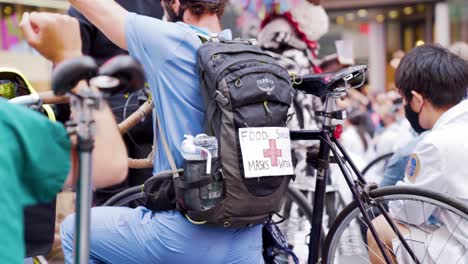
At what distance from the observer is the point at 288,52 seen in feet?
16.0

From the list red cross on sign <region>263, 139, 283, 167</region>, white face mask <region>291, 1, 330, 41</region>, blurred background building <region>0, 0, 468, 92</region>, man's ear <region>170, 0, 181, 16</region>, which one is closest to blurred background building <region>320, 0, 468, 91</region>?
blurred background building <region>0, 0, 468, 92</region>

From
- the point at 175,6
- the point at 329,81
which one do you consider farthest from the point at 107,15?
the point at 329,81

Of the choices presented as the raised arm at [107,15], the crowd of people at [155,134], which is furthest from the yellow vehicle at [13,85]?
the raised arm at [107,15]

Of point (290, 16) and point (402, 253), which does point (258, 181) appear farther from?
point (290, 16)

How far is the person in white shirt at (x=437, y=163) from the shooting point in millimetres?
2955

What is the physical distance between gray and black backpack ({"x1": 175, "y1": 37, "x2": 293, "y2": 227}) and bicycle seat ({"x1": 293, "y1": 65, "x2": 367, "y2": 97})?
487 mm

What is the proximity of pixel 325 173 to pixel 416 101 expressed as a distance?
0.59m

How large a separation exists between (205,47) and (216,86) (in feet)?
0.59

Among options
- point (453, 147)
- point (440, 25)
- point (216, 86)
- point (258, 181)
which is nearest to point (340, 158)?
point (453, 147)

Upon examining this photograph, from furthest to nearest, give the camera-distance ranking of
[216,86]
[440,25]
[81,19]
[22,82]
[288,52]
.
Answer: [440,25] < [288,52] < [81,19] < [22,82] < [216,86]

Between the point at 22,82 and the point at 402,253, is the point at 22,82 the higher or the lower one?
the higher one

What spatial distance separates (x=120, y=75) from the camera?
178cm

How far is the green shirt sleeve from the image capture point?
1.55 metres

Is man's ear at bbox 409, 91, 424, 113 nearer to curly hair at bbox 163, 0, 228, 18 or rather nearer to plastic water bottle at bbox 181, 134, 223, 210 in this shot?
curly hair at bbox 163, 0, 228, 18
